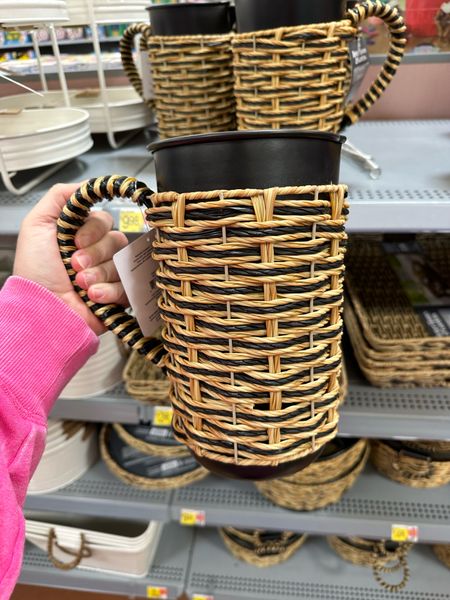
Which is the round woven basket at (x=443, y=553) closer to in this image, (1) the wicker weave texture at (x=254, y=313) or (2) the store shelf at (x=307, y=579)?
(2) the store shelf at (x=307, y=579)

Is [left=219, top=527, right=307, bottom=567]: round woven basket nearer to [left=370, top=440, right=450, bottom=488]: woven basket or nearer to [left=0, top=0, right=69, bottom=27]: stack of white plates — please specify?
[left=370, top=440, right=450, bottom=488]: woven basket

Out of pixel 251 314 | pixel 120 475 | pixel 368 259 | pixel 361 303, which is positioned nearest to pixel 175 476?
pixel 120 475

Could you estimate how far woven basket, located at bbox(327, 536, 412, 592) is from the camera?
109cm

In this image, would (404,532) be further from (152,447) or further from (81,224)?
(81,224)

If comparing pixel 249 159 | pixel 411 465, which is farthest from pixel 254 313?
pixel 411 465

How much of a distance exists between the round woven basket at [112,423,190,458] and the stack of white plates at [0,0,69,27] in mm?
797

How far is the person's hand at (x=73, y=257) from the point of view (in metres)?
0.46

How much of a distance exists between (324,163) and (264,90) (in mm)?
248

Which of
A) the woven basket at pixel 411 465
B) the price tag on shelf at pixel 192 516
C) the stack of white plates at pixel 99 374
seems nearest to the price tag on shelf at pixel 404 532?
the woven basket at pixel 411 465

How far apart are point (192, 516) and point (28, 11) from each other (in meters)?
0.96

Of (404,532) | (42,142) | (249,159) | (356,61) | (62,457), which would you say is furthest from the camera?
(62,457)

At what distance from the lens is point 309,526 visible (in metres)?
0.99

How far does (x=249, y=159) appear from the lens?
33cm

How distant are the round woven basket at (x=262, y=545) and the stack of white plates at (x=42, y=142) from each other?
0.95 meters
